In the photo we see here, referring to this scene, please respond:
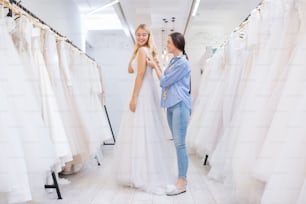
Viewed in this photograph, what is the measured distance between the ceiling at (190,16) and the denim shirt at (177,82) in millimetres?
1591

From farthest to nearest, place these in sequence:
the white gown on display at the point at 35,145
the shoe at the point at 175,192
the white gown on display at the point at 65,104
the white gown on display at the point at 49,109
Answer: the white gown on display at the point at 65,104
the shoe at the point at 175,192
the white gown on display at the point at 49,109
the white gown on display at the point at 35,145

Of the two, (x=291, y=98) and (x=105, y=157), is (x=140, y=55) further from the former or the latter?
(x=105, y=157)

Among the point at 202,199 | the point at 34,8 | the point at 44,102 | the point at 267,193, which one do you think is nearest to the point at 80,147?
the point at 44,102

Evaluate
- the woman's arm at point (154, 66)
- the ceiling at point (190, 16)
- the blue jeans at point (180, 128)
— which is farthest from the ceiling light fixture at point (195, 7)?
the blue jeans at point (180, 128)

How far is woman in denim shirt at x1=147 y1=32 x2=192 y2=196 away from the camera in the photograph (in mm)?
1869

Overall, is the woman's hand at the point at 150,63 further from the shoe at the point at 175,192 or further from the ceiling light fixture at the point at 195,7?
the ceiling light fixture at the point at 195,7

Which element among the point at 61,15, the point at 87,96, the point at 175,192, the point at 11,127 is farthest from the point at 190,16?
the point at 11,127

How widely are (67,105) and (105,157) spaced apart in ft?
3.93

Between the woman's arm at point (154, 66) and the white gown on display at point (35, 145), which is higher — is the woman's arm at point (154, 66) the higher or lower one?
the higher one

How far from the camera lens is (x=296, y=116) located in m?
0.94

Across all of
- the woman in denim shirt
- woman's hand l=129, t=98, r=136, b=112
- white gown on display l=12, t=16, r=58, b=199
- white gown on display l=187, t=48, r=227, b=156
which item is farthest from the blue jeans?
white gown on display l=12, t=16, r=58, b=199

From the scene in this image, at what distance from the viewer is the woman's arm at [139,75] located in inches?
79.7

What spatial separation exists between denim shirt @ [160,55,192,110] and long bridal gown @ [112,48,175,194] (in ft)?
0.59

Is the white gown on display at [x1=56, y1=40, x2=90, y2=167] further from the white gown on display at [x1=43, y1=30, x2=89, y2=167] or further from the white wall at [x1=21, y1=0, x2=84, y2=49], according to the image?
the white wall at [x1=21, y1=0, x2=84, y2=49]
